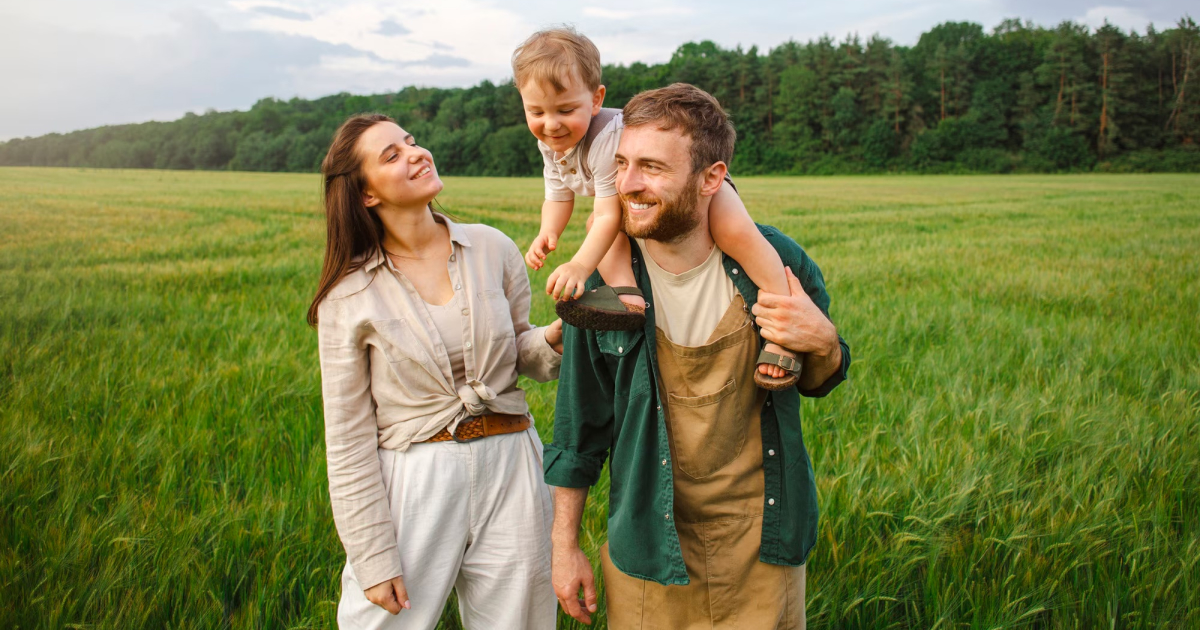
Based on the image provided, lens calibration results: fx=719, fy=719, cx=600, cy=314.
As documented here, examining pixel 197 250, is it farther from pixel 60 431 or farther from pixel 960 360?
pixel 960 360

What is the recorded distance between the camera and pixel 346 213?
84.5 inches

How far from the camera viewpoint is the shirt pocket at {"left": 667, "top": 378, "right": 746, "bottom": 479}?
6.37 feet

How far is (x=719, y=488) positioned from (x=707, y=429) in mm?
174

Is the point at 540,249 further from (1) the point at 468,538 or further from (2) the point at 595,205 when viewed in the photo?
(1) the point at 468,538

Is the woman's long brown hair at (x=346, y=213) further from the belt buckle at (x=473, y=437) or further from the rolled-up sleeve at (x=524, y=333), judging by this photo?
the belt buckle at (x=473, y=437)

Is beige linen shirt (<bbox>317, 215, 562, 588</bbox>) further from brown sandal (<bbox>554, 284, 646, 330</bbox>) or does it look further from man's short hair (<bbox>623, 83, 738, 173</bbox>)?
man's short hair (<bbox>623, 83, 738, 173</bbox>)

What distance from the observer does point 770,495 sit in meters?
1.97

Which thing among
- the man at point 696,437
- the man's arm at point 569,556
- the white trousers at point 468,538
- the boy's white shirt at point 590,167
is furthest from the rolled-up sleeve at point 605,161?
the man's arm at point 569,556

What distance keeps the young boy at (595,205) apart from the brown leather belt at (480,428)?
51 cm

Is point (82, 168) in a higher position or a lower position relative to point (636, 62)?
lower

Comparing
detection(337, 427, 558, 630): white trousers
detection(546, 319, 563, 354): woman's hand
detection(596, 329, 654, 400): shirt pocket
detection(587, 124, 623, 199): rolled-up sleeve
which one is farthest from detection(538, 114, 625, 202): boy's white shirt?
detection(337, 427, 558, 630): white trousers

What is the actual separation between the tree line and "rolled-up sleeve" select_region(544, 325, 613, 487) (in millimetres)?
47336

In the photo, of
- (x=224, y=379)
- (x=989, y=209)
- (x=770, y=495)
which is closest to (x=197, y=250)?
(x=224, y=379)

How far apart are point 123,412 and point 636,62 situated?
2715 inches
